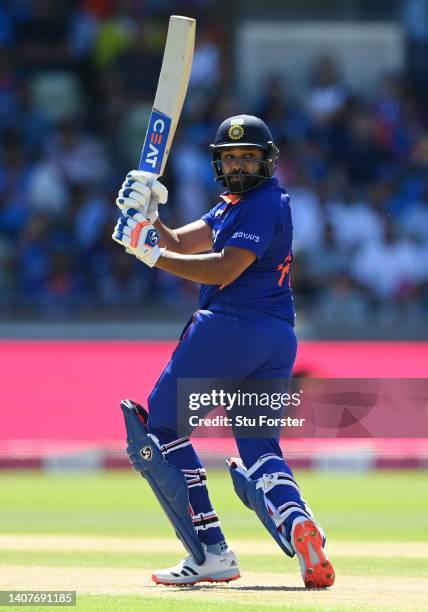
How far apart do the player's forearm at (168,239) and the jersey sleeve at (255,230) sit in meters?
0.48

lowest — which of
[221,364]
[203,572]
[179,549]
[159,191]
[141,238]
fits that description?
[179,549]

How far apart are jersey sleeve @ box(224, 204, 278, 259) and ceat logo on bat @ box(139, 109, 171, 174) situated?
487 mm

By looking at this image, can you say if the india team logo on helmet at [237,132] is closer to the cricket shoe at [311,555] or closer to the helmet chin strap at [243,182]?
the helmet chin strap at [243,182]

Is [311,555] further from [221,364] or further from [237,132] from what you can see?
[237,132]

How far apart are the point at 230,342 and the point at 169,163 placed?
25.8ft

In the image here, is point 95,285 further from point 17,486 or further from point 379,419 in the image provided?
point 379,419

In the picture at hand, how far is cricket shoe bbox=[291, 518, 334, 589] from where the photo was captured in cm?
538

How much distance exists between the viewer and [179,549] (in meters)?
7.11

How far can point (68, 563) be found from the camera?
6.26m

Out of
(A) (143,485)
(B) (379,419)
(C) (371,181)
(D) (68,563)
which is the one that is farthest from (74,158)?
(D) (68,563)

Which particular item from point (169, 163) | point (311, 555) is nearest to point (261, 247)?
point (311, 555)

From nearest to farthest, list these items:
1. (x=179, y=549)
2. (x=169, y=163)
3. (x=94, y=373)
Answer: (x=179, y=549), (x=94, y=373), (x=169, y=163)

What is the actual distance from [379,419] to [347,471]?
1.77m

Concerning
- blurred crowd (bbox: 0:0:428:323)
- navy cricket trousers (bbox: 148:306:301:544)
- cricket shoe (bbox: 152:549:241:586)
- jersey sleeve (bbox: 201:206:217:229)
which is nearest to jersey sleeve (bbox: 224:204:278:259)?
navy cricket trousers (bbox: 148:306:301:544)
